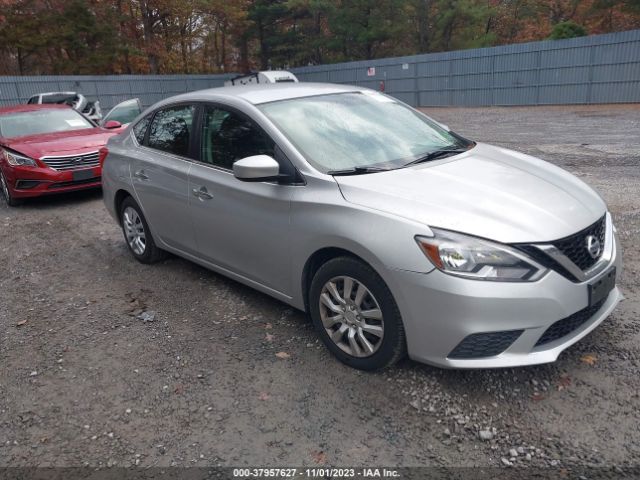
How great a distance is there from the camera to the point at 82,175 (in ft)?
27.6

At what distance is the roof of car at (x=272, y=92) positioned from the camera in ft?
13.6

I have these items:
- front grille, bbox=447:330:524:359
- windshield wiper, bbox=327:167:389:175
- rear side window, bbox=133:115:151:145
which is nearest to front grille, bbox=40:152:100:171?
rear side window, bbox=133:115:151:145

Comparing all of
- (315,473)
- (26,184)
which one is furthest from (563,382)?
(26,184)

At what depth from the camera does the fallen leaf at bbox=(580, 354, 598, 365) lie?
10.4 feet

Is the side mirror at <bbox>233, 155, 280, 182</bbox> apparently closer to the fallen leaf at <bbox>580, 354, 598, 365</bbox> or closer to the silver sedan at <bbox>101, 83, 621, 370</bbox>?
the silver sedan at <bbox>101, 83, 621, 370</bbox>

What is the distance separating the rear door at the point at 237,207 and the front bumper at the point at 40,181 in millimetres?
4843

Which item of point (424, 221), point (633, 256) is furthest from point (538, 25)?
point (424, 221)

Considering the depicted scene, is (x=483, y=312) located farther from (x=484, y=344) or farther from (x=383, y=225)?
(x=383, y=225)

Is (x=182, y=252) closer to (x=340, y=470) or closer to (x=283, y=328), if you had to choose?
(x=283, y=328)

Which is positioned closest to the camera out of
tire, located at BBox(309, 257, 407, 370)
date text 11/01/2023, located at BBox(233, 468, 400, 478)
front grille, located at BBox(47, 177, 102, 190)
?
date text 11/01/2023, located at BBox(233, 468, 400, 478)

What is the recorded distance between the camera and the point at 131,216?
5.50 metres

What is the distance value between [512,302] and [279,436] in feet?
4.49

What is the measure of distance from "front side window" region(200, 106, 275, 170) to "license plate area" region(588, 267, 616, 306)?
2.12 metres

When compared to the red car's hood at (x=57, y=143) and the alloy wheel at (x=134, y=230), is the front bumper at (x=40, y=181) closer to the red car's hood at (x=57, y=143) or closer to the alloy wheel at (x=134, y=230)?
the red car's hood at (x=57, y=143)
